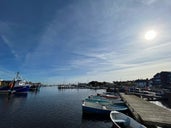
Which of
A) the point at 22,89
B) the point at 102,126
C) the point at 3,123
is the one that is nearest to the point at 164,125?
the point at 102,126

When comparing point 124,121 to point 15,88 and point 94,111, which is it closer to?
point 94,111

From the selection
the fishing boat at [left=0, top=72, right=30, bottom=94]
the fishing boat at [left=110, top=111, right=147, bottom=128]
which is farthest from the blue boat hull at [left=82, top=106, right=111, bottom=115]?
the fishing boat at [left=0, top=72, right=30, bottom=94]

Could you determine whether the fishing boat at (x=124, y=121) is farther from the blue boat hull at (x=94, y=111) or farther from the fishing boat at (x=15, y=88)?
the fishing boat at (x=15, y=88)

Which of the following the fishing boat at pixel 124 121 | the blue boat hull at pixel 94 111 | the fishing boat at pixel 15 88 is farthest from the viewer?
the fishing boat at pixel 15 88

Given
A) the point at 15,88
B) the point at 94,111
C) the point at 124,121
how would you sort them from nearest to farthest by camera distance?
1. the point at 124,121
2. the point at 94,111
3. the point at 15,88

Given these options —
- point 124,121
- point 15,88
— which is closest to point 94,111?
point 124,121

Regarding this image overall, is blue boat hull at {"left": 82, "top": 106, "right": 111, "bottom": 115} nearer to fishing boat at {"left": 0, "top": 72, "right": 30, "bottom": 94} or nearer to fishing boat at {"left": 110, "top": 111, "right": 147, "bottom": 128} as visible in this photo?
fishing boat at {"left": 110, "top": 111, "right": 147, "bottom": 128}

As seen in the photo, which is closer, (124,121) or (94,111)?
(124,121)

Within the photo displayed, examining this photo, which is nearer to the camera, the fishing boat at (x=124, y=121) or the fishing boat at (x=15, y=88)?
the fishing boat at (x=124, y=121)

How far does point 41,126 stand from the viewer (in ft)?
64.7

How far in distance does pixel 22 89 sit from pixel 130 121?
233 ft

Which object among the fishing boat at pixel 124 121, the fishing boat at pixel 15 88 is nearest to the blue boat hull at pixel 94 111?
the fishing boat at pixel 124 121

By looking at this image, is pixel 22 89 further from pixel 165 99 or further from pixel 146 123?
pixel 146 123

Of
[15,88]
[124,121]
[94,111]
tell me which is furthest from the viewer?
[15,88]
